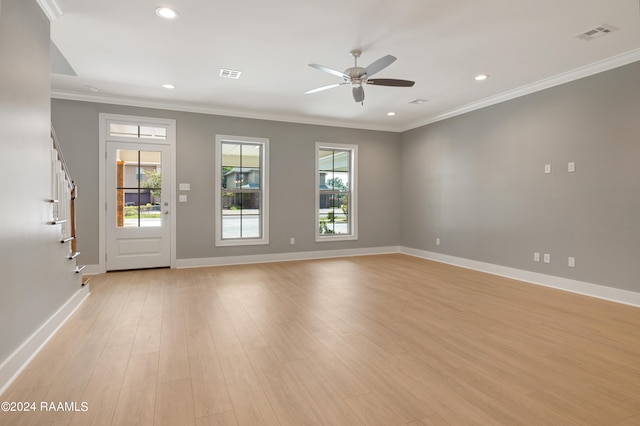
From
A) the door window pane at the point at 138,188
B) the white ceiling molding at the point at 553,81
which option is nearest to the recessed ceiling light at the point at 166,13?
the door window pane at the point at 138,188

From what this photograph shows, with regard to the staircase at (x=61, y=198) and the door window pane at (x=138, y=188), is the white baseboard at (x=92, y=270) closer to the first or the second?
the door window pane at (x=138, y=188)

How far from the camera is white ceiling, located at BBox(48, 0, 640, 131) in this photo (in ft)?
9.44

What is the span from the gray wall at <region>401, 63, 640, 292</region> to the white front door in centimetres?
514

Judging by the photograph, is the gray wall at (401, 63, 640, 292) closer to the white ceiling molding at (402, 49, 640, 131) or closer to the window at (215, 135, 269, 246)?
the white ceiling molding at (402, 49, 640, 131)

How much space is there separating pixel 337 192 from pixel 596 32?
4791mm

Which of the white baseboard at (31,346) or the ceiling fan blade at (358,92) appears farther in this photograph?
the ceiling fan blade at (358,92)

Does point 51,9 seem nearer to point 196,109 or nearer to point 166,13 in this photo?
point 166,13

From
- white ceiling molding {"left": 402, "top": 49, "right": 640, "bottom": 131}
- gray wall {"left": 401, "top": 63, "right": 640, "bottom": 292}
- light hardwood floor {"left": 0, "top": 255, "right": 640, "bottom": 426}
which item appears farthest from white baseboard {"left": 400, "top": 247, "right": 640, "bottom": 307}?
white ceiling molding {"left": 402, "top": 49, "right": 640, "bottom": 131}

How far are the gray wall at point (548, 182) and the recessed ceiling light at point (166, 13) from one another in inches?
189

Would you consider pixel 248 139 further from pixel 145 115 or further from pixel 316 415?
pixel 316 415

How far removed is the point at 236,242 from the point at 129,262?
5.87ft

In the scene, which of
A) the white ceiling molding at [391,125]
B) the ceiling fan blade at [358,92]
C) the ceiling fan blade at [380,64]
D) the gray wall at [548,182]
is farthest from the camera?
the white ceiling molding at [391,125]

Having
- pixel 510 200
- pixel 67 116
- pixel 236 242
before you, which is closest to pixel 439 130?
pixel 510 200

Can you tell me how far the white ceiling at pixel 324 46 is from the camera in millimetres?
2877
